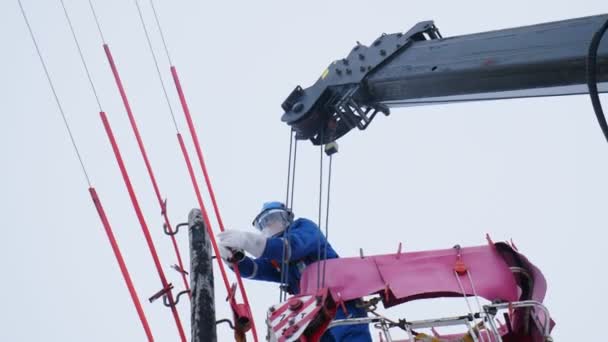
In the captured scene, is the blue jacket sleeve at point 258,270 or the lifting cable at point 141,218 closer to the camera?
the lifting cable at point 141,218

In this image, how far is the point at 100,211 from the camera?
5645 millimetres

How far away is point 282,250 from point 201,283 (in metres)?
3.06

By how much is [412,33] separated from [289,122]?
1.26 m

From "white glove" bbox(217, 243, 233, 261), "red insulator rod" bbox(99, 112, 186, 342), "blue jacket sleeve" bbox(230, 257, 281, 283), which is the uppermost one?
"red insulator rod" bbox(99, 112, 186, 342)

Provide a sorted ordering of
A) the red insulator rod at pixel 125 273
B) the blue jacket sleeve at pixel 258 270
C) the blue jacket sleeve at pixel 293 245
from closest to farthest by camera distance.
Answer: the red insulator rod at pixel 125 273
the blue jacket sleeve at pixel 293 245
the blue jacket sleeve at pixel 258 270

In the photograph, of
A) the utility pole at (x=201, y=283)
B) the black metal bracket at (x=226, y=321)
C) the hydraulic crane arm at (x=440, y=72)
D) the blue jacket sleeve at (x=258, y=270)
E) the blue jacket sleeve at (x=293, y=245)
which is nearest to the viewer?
the utility pole at (x=201, y=283)

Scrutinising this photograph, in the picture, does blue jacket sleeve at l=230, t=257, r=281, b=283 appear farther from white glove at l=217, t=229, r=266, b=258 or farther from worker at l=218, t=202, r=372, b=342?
white glove at l=217, t=229, r=266, b=258

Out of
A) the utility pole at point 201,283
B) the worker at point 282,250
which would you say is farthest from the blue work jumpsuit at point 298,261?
the utility pole at point 201,283

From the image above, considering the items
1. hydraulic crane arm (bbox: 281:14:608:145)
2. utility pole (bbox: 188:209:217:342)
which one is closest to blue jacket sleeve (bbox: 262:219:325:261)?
hydraulic crane arm (bbox: 281:14:608:145)

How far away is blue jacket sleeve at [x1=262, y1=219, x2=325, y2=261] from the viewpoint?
7457 mm

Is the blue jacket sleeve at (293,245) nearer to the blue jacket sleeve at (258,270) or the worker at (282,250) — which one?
the worker at (282,250)

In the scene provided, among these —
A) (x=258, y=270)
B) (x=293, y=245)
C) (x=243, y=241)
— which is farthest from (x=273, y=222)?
(x=243, y=241)

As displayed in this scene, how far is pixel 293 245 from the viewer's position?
7477 mm

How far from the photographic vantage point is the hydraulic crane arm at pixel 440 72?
581cm
